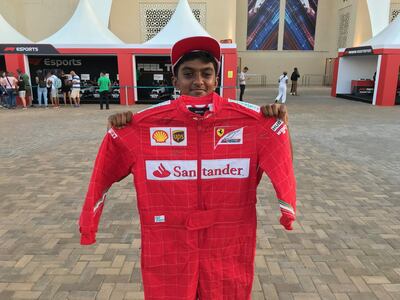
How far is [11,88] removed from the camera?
15.1 metres

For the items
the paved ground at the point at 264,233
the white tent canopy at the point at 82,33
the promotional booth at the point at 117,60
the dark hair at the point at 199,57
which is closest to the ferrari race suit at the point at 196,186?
the dark hair at the point at 199,57

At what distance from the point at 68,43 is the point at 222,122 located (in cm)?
1626

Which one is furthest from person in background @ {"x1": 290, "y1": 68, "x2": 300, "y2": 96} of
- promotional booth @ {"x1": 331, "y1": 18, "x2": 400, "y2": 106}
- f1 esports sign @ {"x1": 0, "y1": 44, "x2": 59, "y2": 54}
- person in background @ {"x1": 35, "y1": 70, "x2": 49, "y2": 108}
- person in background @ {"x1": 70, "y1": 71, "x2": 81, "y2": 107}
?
person in background @ {"x1": 35, "y1": 70, "x2": 49, "y2": 108}

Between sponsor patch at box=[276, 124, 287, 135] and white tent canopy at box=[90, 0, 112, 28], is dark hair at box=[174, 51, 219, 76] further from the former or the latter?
white tent canopy at box=[90, 0, 112, 28]

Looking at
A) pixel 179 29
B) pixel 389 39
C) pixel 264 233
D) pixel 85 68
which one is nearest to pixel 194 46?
pixel 264 233

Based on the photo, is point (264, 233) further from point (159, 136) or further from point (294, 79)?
point (294, 79)

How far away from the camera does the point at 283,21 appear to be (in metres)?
33.1

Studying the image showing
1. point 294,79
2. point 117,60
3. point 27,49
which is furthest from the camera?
point 294,79

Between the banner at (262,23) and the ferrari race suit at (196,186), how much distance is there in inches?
1323

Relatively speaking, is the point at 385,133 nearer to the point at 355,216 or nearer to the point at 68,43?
the point at 355,216

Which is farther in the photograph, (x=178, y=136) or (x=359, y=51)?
(x=359, y=51)

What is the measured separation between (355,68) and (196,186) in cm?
2056

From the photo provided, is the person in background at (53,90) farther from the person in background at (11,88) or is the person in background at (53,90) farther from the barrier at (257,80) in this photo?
the barrier at (257,80)

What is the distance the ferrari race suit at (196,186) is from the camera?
1.73 meters
